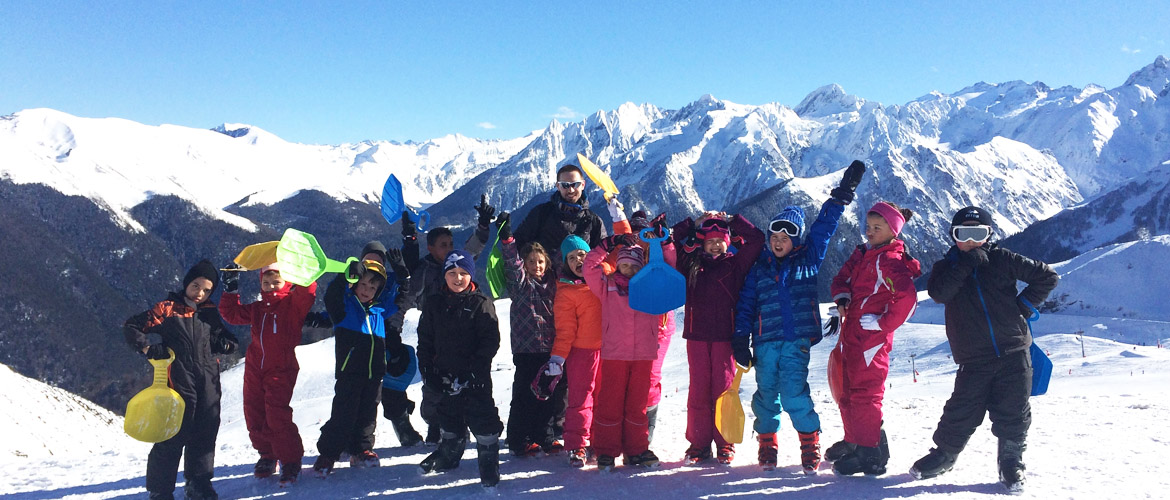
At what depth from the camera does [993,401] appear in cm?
523

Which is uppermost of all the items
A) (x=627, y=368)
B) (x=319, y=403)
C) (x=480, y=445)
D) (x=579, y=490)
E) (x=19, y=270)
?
(x=19, y=270)

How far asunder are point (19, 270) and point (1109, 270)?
17436 cm

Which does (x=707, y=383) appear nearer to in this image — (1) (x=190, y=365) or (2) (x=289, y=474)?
(2) (x=289, y=474)

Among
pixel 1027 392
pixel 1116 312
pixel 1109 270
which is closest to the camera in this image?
pixel 1027 392

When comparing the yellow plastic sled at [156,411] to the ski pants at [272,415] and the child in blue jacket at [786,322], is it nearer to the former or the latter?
the ski pants at [272,415]

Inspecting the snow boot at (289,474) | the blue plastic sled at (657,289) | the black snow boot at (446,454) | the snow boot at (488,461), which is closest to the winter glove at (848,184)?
the blue plastic sled at (657,289)

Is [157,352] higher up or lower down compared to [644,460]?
higher up

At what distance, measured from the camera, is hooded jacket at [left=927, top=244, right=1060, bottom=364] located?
16.8ft

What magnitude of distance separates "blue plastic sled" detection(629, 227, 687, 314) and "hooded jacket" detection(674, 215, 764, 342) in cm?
45

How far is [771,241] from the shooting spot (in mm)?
5898

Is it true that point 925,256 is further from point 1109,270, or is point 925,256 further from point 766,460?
point 766,460

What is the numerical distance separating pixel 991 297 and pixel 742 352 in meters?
1.99

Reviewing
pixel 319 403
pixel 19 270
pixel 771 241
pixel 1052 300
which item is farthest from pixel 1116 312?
pixel 19 270

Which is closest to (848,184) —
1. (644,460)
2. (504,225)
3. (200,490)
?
(644,460)
